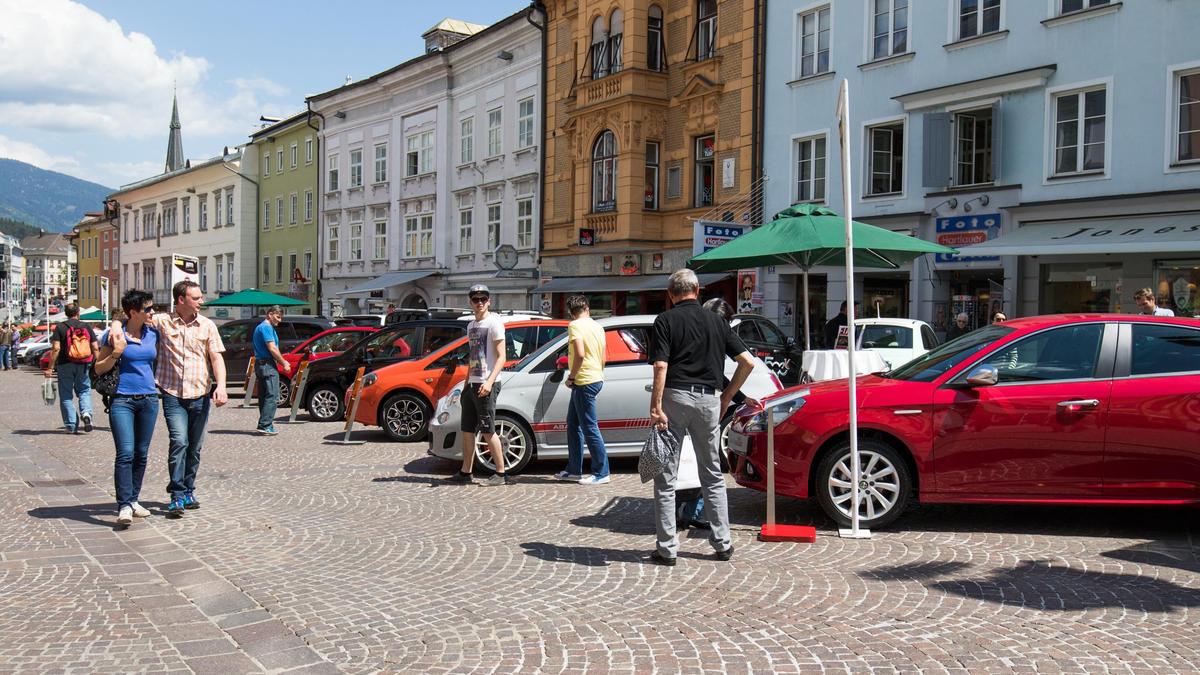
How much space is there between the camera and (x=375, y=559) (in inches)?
261

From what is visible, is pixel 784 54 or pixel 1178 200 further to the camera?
pixel 784 54

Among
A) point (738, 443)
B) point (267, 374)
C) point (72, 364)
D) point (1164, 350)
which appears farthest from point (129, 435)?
point (72, 364)

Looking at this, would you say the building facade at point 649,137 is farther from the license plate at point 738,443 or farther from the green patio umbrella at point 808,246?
the license plate at point 738,443

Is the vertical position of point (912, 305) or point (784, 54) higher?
point (784, 54)

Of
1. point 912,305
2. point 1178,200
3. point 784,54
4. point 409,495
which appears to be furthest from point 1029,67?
point 409,495

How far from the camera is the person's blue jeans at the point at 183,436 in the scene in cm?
771

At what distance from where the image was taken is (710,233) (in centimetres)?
2203

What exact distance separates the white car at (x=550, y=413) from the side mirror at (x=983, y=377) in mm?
3146

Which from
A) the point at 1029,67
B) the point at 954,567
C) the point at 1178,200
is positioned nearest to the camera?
the point at 954,567

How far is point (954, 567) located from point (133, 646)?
4.71m

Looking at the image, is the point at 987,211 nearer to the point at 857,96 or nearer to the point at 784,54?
the point at 857,96

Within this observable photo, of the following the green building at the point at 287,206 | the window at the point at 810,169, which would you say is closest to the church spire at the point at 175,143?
the green building at the point at 287,206

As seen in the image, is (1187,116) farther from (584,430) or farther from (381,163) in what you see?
(381,163)

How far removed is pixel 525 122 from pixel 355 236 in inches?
589
